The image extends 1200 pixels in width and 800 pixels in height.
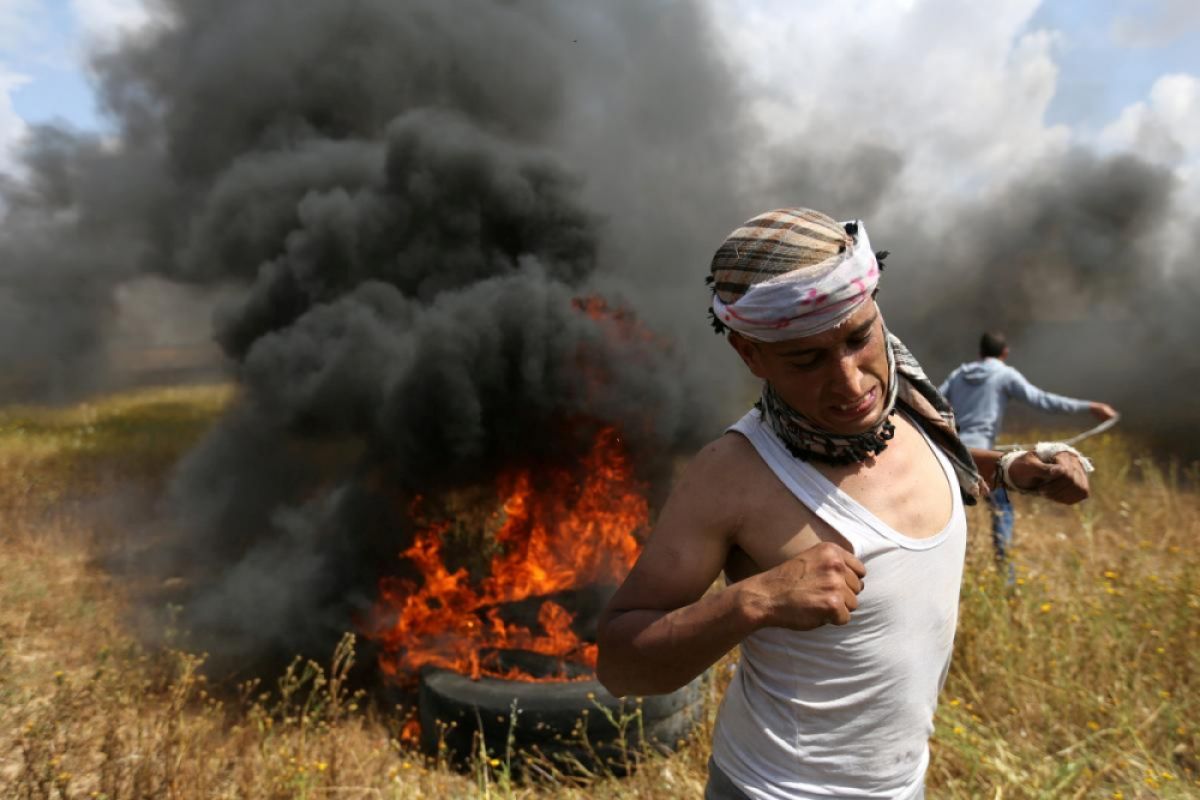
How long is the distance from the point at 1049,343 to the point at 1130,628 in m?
8.96

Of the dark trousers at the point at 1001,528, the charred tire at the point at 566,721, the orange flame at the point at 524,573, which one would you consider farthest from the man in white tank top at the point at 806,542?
the dark trousers at the point at 1001,528

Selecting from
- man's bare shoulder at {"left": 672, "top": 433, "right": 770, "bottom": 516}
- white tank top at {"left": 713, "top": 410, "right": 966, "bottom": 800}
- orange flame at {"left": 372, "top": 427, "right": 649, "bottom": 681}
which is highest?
man's bare shoulder at {"left": 672, "top": 433, "right": 770, "bottom": 516}

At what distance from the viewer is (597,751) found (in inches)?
172

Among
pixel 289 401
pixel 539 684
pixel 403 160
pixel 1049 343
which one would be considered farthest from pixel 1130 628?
pixel 1049 343

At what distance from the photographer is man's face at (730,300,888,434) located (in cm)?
147

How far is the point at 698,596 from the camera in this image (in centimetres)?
149

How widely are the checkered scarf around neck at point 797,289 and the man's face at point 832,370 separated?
3 cm

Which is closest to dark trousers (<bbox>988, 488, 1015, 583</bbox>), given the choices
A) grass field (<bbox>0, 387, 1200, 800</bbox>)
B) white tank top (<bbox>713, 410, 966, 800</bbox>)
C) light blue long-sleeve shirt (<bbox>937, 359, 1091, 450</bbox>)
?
grass field (<bbox>0, 387, 1200, 800</bbox>)

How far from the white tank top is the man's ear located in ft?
0.43

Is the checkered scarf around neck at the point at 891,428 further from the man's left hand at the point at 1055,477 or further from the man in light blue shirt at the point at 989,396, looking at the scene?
the man in light blue shirt at the point at 989,396

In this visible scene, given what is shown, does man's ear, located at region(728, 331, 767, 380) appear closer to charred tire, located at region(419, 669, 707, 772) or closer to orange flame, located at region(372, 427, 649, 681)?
charred tire, located at region(419, 669, 707, 772)

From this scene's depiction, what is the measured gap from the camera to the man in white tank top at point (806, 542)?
1.43 metres

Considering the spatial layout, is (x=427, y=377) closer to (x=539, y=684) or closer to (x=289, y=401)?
(x=289, y=401)

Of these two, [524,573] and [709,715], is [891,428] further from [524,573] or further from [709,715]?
[524,573]
